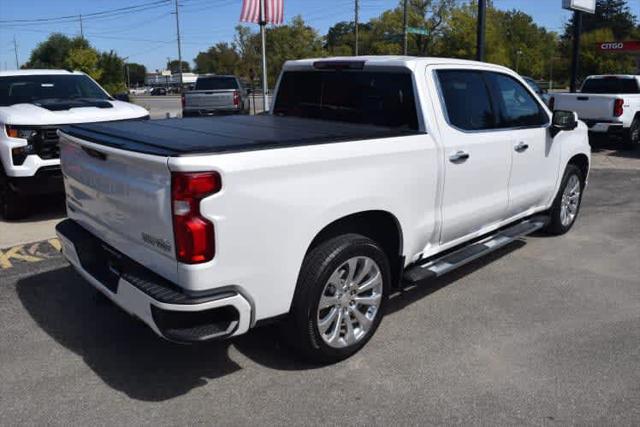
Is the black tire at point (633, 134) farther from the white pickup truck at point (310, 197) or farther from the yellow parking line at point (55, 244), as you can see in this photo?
the yellow parking line at point (55, 244)

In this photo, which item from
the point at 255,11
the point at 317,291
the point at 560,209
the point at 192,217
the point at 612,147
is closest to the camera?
the point at 192,217

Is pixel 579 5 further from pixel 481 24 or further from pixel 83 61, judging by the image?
pixel 83 61

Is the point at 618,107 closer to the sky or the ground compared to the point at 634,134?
closer to the sky

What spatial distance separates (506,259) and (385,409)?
297 cm

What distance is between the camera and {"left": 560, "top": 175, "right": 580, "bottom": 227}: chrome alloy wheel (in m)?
6.25

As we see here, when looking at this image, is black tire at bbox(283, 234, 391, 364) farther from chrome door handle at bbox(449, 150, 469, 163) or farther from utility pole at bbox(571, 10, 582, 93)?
utility pole at bbox(571, 10, 582, 93)

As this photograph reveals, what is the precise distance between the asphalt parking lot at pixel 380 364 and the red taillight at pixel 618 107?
336 inches

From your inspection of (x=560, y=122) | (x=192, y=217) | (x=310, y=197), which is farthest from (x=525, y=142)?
(x=192, y=217)

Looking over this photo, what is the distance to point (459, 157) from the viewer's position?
4.21 metres

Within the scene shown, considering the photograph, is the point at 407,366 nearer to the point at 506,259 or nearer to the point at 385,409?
the point at 385,409

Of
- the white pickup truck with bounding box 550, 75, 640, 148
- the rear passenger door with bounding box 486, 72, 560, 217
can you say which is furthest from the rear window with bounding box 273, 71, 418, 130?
the white pickup truck with bounding box 550, 75, 640, 148

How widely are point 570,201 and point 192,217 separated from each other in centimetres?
493

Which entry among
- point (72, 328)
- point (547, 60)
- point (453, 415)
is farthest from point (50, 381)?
point (547, 60)

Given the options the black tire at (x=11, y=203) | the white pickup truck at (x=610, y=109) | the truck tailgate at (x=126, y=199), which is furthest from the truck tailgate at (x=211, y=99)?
the truck tailgate at (x=126, y=199)
